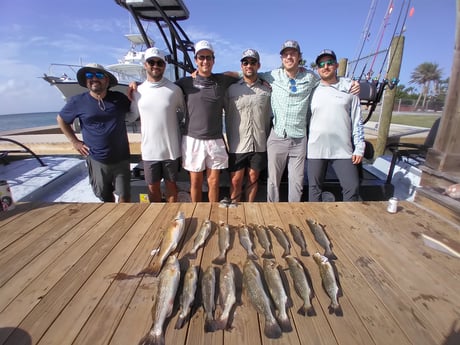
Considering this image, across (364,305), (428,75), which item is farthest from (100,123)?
(428,75)

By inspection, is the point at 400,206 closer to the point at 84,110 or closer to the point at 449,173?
the point at 449,173

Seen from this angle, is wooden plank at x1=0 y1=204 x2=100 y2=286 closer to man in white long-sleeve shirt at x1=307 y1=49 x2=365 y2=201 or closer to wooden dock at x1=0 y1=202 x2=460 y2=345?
wooden dock at x1=0 y1=202 x2=460 y2=345

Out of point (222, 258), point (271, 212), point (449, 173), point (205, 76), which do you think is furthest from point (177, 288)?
point (449, 173)

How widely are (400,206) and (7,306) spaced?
129 inches

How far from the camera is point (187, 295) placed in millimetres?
1386

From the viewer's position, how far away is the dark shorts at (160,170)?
3.00 metres

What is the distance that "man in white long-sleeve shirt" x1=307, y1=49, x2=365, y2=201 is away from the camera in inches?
110

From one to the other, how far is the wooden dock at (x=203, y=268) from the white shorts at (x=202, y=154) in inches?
27.3

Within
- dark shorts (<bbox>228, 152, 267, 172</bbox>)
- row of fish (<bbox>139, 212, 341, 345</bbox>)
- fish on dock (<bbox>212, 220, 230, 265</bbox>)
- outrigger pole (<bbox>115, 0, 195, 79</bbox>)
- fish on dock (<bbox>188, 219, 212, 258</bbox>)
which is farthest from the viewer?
outrigger pole (<bbox>115, 0, 195, 79</bbox>)

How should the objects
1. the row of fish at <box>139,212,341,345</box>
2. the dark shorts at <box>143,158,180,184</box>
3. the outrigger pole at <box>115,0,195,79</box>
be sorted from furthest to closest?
1. the outrigger pole at <box>115,0,195,79</box>
2. the dark shorts at <box>143,158,180,184</box>
3. the row of fish at <box>139,212,341,345</box>

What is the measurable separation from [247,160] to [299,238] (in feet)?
4.86

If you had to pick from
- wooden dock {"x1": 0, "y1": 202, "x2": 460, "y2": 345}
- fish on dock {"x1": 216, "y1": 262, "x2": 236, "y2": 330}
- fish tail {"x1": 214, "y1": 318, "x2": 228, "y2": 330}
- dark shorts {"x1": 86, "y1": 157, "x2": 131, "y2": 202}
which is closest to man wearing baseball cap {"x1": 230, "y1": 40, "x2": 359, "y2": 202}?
wooden dock {"x1": 0, "y1": 202, "x2": 460, "y2": 345}

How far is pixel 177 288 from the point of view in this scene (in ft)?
4.74

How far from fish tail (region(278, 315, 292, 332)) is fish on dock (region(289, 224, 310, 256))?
0.60m
